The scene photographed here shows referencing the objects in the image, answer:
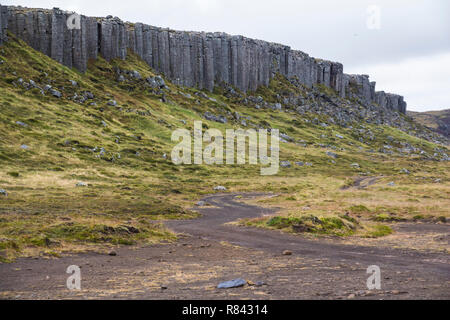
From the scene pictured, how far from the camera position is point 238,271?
19516mm

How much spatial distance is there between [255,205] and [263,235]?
809 inches

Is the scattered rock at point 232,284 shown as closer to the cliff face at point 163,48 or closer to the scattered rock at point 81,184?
the scattered rock at point 81,184

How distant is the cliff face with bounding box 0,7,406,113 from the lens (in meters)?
110

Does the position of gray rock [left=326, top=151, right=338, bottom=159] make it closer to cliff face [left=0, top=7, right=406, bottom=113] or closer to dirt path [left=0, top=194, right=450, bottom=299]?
cliff face [left=0, top=7, right=406, bottom=113]

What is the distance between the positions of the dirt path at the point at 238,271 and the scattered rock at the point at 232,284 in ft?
1.16

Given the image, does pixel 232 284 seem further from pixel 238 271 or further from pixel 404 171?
pixel 404 171

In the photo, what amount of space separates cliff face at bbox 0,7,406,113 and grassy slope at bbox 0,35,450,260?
517 centimetres

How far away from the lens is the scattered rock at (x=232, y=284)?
16.1 m


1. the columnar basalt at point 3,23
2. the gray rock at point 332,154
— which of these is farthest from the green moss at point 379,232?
the columnar basalt at point 3,23

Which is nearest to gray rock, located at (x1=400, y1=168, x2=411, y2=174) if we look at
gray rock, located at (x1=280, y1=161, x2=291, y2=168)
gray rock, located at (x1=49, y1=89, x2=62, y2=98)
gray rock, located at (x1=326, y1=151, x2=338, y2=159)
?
gray rock, located at (x1=326, y1=151, x2=338, y2=159)

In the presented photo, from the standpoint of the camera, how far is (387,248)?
1043 inches

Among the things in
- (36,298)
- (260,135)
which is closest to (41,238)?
(36,298)

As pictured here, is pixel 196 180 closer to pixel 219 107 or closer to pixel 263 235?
pixel 263 235

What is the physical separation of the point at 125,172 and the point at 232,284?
5516 centimetres
